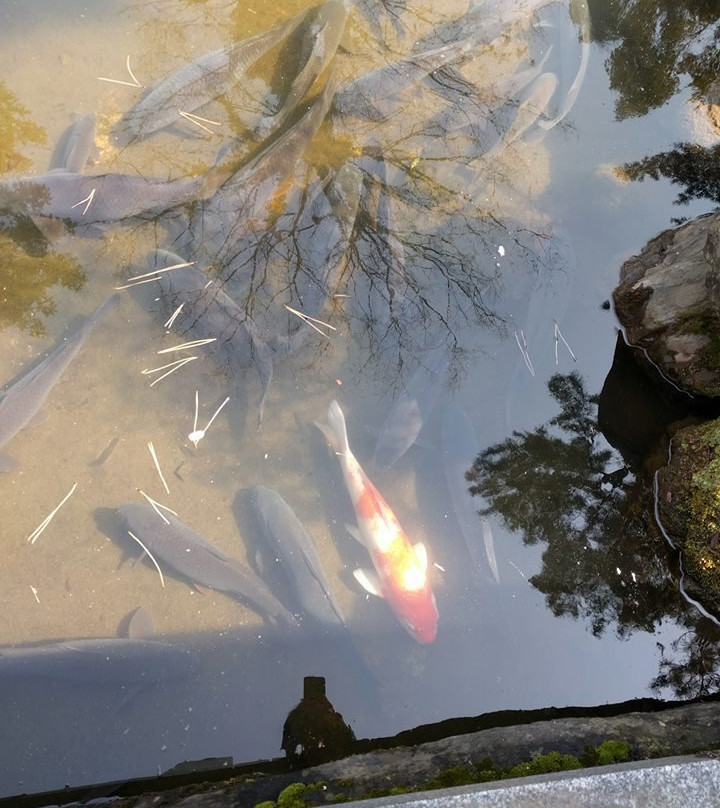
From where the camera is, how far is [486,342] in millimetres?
4562

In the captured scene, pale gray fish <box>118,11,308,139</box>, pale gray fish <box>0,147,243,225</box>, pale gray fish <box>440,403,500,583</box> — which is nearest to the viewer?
pale gray fish <box>440,403,500,583</box>

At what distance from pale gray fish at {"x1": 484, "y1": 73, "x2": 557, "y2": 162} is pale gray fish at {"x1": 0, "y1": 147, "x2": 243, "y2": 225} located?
9.22 ft

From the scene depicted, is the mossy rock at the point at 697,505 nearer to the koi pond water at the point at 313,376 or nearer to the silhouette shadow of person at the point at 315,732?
the koi pond water at the point at 313,376

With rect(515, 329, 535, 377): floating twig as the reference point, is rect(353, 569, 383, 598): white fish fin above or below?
below

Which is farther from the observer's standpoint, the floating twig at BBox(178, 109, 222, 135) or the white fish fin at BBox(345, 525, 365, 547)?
the floating twig at BBox(178, 109, 222, 135)

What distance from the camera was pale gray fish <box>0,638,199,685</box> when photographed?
3514mm

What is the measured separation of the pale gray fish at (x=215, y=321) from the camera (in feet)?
14.5

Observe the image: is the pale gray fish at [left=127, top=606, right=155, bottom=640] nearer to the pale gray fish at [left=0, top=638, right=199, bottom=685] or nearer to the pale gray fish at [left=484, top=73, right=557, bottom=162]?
the pale gray fish at [left=0, top=638, right=199, bottom=685]

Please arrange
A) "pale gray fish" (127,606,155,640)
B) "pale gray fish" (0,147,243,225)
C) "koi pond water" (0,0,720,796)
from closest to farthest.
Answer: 1. "koi pond water" (0,0,720,796)
2. "pale gray fish" (127,606,155,640)
3. "pale gray fish" (0,147,243,225)

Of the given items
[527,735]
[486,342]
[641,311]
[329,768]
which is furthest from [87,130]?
[527,735]

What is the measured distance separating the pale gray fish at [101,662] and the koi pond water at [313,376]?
0.05 ft

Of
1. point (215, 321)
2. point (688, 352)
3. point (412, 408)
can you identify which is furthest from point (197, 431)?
point (688, 352)

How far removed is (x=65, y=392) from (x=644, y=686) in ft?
13.8

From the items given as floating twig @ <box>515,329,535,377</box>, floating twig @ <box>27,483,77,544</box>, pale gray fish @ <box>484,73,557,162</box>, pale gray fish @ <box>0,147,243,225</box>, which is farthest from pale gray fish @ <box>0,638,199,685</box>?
pale gray fish @ <box>484,73,557,162</box>
